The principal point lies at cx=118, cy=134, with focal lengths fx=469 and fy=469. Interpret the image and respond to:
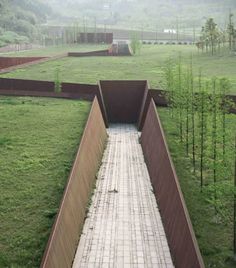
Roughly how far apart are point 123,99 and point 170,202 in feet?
61.2

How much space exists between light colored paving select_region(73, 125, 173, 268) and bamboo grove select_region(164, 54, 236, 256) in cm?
207

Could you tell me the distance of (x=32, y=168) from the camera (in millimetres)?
17547

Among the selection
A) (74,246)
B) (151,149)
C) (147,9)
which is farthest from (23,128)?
(147,9)

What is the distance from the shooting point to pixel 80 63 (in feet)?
156

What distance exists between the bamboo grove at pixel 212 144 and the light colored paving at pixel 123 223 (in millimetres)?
2071

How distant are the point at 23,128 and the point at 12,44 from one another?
163ft

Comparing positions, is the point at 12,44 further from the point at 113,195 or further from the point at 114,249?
the point at 114,249

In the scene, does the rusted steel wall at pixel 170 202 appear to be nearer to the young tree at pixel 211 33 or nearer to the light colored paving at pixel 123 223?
the light colored paving at pixel 123 223

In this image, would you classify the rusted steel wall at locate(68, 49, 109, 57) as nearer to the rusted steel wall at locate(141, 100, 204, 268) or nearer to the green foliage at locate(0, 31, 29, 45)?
the green foliage at locate(0, 31, 29, 45)

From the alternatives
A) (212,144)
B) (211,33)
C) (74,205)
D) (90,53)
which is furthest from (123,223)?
(90,53)

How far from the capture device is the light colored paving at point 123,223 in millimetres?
13539

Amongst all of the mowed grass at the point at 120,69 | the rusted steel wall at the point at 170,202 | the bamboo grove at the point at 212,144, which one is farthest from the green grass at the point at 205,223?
the mowed grass at the point at 120,69

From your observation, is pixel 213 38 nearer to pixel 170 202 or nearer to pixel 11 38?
pixel 11 38

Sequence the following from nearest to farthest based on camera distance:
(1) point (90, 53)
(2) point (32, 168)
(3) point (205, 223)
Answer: (3) point (205, 223)
(2) point (32, 168)
(1) point (90, 53)
